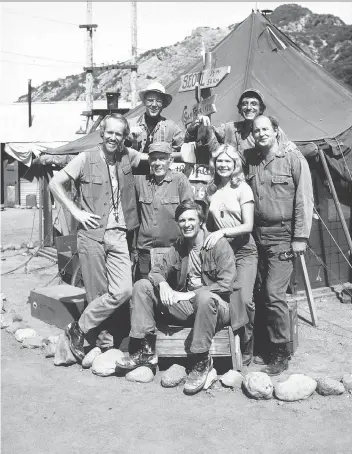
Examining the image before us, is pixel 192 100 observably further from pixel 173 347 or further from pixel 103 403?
pixel 103 403

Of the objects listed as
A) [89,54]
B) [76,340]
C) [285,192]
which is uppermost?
[89,54]

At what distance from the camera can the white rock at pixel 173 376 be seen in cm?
434

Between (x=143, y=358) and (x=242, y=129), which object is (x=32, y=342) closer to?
(x=143, y=358)

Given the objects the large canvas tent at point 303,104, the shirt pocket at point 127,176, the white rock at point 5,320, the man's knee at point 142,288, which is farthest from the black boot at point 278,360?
the white rock at point 5,320

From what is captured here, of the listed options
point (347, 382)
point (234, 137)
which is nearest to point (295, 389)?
point (347, 382)

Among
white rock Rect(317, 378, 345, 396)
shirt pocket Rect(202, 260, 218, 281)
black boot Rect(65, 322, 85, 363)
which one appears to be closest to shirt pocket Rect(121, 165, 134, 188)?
shirt pocket Rect(202, 260, 218, 281)

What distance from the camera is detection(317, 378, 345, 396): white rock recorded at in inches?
162

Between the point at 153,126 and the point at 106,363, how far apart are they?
234cm

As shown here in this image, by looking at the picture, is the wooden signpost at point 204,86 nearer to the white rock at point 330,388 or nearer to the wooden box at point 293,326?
the wooden box at point 293,326

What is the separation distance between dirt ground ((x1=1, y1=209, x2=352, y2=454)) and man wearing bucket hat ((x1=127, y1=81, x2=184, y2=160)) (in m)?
2.17

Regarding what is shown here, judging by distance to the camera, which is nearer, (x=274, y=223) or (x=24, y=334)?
(x=274, y=223)

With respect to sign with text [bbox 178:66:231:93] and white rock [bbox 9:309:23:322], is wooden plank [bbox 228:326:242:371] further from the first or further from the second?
white rock [bbox 9:309:23:322]

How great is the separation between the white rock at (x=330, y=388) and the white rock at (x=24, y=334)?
3.00 m

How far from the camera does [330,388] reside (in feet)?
13.5
